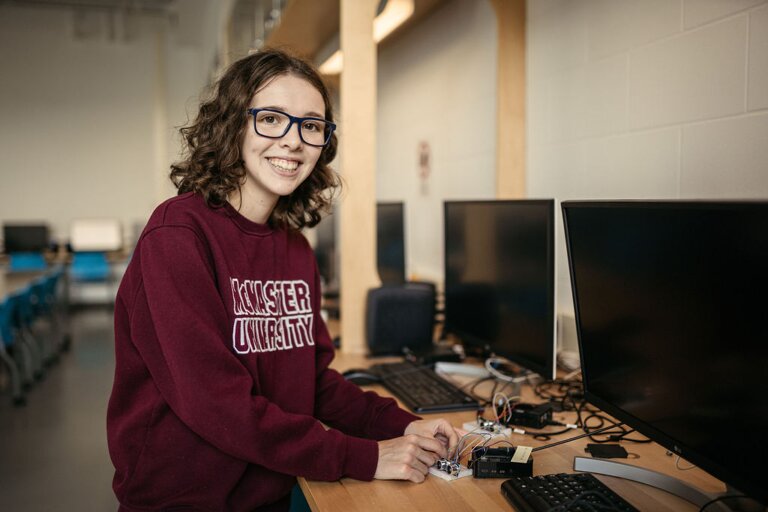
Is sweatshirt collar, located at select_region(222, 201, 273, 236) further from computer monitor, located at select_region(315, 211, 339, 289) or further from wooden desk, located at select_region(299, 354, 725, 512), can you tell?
computer monitor, located at select_region(315, 211, 339, 289)

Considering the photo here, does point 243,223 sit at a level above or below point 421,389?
above

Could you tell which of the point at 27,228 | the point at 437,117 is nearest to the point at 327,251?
the point at 437,117

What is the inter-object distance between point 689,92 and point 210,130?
3.81ft

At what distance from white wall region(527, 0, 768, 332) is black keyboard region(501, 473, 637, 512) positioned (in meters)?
0.77

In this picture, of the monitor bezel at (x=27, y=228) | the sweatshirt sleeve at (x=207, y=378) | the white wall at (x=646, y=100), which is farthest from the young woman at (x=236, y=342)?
the monitor bezel at (x=27, y=228)

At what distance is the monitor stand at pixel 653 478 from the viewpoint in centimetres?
109

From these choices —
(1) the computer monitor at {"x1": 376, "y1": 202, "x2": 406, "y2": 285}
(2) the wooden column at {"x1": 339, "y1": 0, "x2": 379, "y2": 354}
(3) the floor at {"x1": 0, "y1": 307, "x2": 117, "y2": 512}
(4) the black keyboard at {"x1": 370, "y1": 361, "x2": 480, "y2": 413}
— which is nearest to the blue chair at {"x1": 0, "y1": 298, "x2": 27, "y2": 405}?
(3) the floor at {"x1": 0, "y1": 307, "x2": 117, "y2": 512}

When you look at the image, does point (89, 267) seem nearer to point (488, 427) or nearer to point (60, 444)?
point (60, 444)

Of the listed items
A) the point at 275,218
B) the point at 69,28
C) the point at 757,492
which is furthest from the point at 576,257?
the point at 69,28

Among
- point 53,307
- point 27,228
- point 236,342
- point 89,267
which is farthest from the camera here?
point 27,228

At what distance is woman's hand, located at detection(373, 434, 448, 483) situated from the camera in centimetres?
124

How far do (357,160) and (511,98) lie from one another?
64 cm

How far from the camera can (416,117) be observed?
146 inches

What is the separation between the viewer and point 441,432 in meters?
1.40
